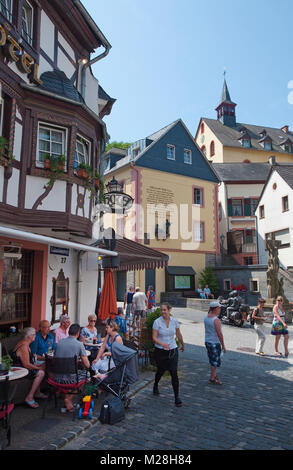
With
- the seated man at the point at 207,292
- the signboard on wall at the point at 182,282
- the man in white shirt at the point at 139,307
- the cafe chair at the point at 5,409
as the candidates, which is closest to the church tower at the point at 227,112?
the signboard on wall at the point at 182,282

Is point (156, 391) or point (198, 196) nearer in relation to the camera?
point (156, 391)

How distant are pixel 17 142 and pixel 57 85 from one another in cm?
212

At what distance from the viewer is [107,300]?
29.2 ft

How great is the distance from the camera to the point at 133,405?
5777 millimetres

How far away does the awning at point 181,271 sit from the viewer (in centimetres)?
2537

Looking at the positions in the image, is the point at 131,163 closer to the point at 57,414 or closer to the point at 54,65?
the point at 54,65

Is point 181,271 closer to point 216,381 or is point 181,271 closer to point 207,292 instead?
point 207,292

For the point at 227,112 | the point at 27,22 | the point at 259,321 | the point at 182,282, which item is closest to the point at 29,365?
the point at 259,321

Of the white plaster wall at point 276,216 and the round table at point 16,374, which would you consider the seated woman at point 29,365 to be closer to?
the round table at point 16,374

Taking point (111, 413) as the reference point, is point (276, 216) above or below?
above

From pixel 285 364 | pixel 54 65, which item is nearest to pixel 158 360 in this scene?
pixel 285 364

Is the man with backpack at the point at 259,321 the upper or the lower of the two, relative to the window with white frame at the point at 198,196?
lower

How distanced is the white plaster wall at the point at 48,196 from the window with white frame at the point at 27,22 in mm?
3414
